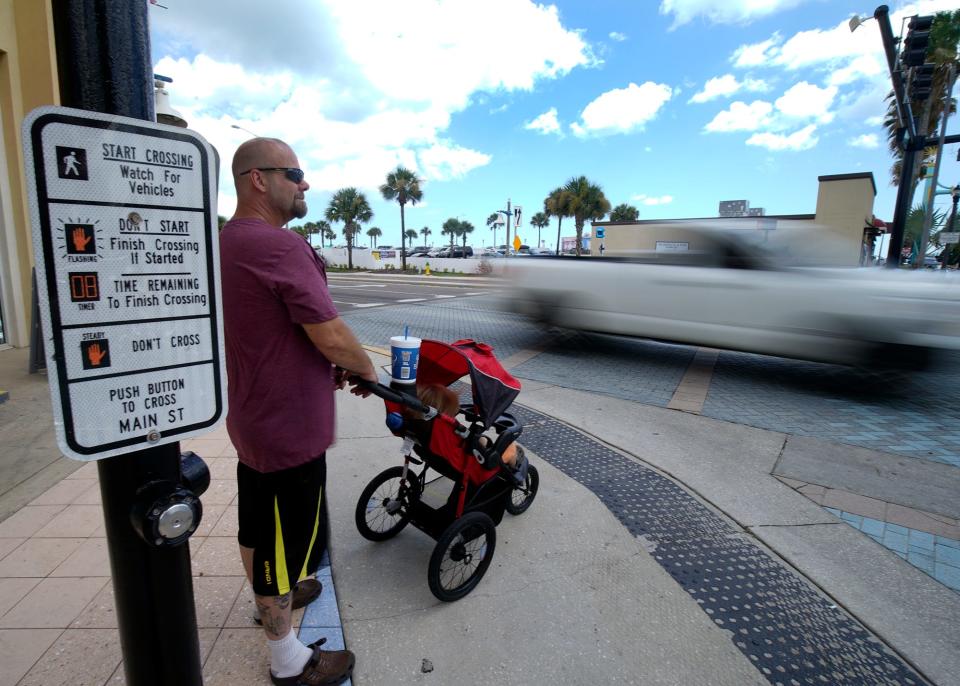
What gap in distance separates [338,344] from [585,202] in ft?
156

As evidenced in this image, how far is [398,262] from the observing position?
52156 millimetres

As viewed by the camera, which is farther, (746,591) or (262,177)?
(746,591)

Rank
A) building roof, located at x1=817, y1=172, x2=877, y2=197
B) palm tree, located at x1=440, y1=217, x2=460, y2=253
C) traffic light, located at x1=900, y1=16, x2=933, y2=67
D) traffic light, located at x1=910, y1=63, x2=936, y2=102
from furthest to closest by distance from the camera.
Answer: palm tree, located at x1=440, y1=217, x2=460, y2=253, building roof, located at x1=817, y1=172, x2=877, y2=197, traffic light, located at x1=910, y1=63, x2=936, y2=102, traffic light, located at x1=900, y1=16, x2=933, y2=67

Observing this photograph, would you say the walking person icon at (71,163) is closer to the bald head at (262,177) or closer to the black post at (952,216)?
the bald head at (262,177)

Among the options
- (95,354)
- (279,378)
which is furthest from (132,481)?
(279,378)

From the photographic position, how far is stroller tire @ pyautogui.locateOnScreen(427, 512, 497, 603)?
229 cm

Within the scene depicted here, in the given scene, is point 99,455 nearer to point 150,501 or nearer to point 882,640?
point 150,501

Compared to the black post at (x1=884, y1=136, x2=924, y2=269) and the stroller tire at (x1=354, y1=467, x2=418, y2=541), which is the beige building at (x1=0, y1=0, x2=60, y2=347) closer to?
the stroller tire at (x1=354, y1=467, x2=418, y2=541)

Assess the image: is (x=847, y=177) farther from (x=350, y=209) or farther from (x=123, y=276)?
(x=350, y=209)

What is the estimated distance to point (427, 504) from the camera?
275 cm

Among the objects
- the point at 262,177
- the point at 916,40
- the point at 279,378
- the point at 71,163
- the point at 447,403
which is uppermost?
the point at 916,40

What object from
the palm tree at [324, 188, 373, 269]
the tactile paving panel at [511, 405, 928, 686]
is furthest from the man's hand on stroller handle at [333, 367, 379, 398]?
the palm tree at [324, 188, 373, 269]

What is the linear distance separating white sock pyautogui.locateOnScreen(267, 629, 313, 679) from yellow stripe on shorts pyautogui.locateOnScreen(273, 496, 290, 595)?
0.21 meters

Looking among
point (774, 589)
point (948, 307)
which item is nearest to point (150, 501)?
point (774, 589)
